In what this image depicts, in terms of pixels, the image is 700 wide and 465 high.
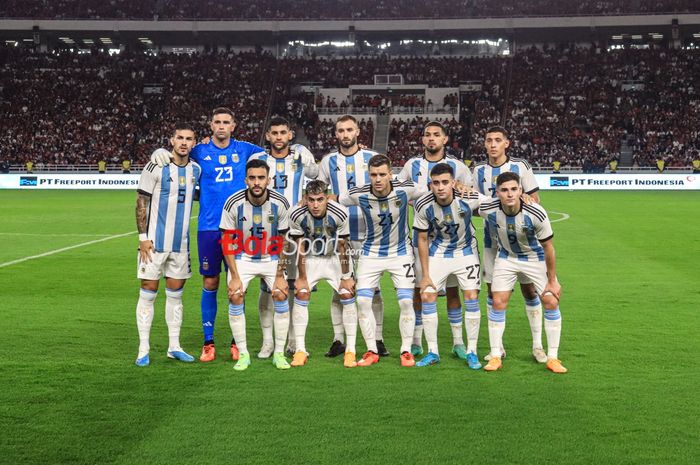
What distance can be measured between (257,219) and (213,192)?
2.01 ft

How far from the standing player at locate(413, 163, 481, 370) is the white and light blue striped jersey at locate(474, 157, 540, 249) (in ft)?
1.03

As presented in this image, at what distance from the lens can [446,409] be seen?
5.59 metres

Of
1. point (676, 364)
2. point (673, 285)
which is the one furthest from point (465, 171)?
point (673, 285)

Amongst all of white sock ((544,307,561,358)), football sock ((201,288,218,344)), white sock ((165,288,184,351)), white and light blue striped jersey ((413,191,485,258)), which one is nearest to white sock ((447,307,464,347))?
white and light blue striped jersey ((413,191,485,258))

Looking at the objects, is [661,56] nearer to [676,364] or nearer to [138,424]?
[676,364]

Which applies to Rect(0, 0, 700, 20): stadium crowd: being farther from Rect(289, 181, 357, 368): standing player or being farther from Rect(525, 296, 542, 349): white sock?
Rect(289, 181, 357, 368): standing player

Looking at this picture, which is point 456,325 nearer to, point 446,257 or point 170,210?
point 446,257

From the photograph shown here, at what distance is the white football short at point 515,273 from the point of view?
6902 millimetres

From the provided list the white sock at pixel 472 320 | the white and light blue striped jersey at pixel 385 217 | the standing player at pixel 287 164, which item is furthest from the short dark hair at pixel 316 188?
the white sock at pixel 472 320

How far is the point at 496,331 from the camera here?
6848 mm

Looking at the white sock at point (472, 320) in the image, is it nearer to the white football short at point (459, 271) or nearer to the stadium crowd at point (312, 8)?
the white football short at point (459, 271)

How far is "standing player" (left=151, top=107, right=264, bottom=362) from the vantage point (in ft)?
23.8

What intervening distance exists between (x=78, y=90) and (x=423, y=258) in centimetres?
4527

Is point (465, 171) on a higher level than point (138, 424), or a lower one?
higher
